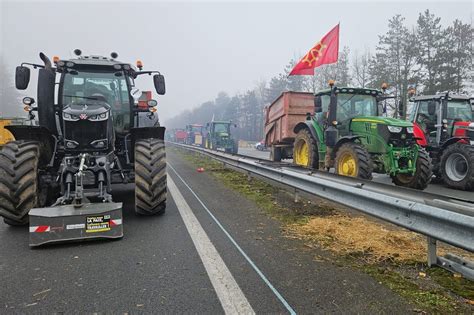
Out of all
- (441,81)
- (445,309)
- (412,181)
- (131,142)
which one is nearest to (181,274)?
(445,309)

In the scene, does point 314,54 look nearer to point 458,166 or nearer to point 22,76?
point 458,166

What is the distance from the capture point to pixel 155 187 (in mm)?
4945

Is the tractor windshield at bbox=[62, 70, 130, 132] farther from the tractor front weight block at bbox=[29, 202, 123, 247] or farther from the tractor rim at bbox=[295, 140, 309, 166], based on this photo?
the tractor rim at bbox=[295, 140, 309, 166]

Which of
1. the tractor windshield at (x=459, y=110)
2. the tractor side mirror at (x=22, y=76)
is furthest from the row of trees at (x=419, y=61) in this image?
the tractor side mirror at (x=22, y=76)

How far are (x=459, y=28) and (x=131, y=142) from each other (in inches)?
1357

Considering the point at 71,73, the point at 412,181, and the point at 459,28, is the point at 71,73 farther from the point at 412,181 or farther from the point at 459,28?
the point at 459,28

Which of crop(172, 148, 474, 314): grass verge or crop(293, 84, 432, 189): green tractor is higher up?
crop(293, 84, 432, 189): green tractor

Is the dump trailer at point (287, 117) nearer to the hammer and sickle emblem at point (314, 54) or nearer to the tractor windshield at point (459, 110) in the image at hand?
the hammer and sickle emblem at point (314, 54)

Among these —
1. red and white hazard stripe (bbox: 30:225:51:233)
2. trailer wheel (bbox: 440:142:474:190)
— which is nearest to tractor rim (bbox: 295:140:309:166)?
trailer wheel (bbox: 440:142:474:190)

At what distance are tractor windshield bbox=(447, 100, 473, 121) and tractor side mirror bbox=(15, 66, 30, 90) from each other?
10.7 m

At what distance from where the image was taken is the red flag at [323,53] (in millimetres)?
10453

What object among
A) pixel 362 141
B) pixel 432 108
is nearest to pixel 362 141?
pixel 362 141

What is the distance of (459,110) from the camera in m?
9.85

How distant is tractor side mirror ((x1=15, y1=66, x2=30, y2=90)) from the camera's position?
5.16 metres
